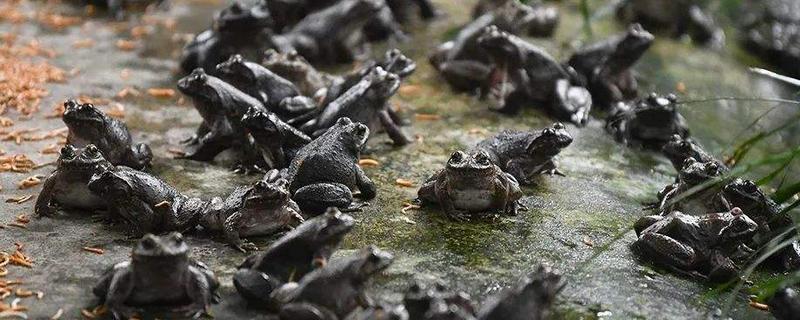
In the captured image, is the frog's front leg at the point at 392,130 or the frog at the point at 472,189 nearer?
the frog at the point at 472,189

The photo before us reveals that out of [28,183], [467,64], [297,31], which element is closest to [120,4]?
[297,31]

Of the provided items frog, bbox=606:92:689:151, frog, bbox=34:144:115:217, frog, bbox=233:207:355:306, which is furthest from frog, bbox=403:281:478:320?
frog, bbox=606:92:689:151

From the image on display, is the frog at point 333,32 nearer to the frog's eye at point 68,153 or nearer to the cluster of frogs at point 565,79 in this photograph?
the cluster of frogs at point 565,79

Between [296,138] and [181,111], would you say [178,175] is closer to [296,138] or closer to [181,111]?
[296,138]

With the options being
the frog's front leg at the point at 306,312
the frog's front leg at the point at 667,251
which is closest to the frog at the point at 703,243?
the frog's front leg at the point at 667,251

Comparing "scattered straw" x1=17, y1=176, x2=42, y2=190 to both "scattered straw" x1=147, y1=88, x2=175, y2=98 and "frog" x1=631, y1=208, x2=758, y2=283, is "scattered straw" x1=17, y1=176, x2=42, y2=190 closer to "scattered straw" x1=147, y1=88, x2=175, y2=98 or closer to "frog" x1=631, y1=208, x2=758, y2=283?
"scattered straw" x1=147, y1=88, x2=175, y2=98

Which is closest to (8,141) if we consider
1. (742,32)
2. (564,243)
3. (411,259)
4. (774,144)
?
(411,259)

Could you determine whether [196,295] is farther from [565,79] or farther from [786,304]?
[565,79]

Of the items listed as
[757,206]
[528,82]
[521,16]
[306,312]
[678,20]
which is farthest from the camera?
[678,20]
